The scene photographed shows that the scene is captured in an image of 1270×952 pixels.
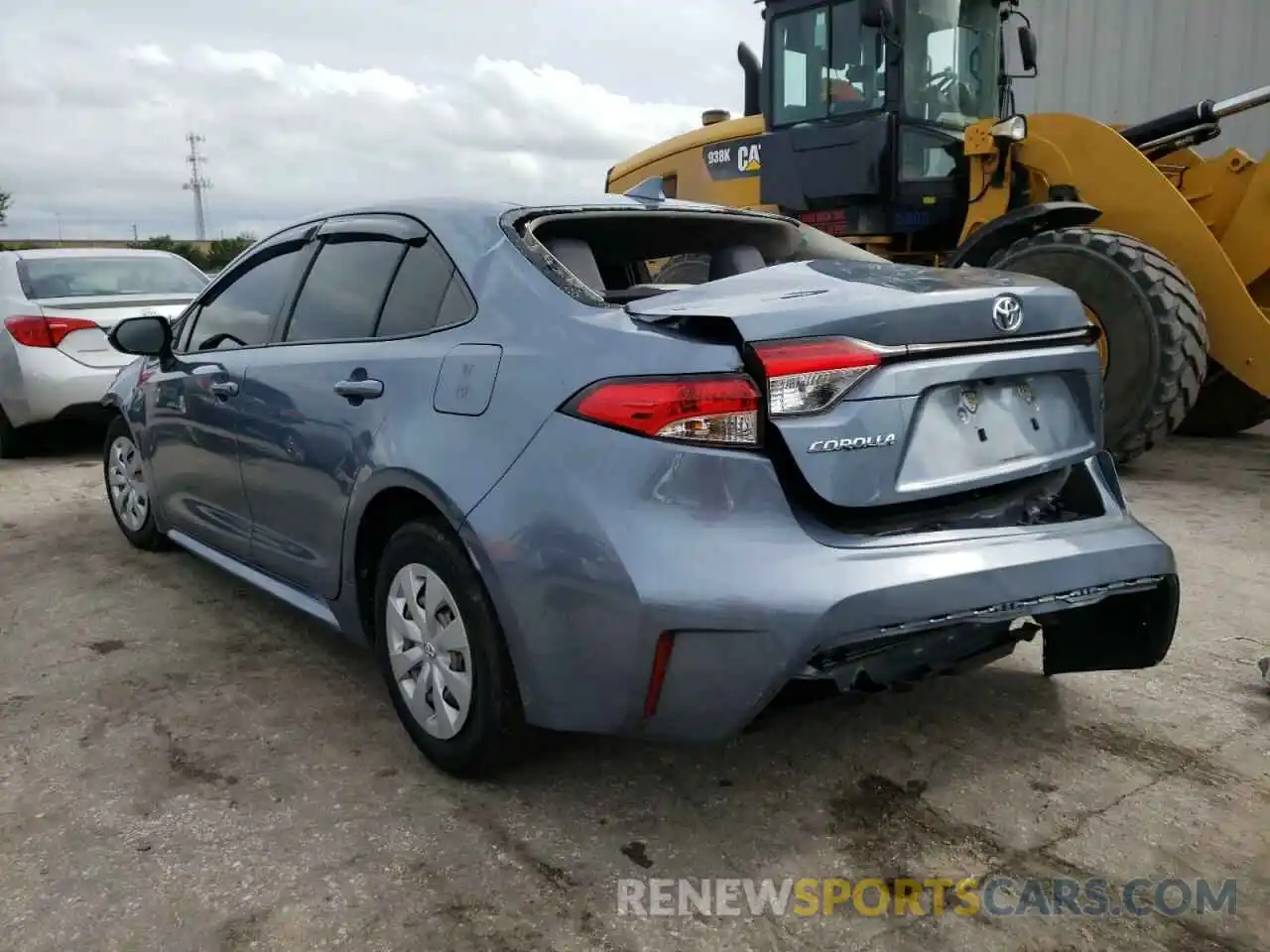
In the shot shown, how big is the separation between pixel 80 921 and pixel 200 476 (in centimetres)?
208

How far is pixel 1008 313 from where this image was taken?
261 cm

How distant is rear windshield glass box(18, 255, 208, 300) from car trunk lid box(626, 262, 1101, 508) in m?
6.35

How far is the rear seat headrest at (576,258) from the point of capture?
111 inches

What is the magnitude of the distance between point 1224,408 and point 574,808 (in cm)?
663

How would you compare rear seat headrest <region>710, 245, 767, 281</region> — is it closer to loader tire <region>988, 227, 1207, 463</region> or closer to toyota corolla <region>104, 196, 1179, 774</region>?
toyota corolla <region>104, 196, 1179, 774</region>

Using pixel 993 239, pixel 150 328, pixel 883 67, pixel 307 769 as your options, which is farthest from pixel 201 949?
pixel 883 67

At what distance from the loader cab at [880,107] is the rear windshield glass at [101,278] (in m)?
4.52

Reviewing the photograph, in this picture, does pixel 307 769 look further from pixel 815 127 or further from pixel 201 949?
pixel 815 127

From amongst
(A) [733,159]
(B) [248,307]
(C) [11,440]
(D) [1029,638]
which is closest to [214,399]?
(B) [248,307]

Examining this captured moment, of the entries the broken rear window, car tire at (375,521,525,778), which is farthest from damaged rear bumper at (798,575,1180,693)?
the broken rear window

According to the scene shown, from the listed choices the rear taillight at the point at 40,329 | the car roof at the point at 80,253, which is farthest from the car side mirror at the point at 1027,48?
the rear taillight at the point at 40,329

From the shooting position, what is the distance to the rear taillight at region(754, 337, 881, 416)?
2.28 metres

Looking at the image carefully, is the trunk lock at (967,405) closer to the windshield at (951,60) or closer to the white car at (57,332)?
the windshield at (951,60)

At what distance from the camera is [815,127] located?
753cm
